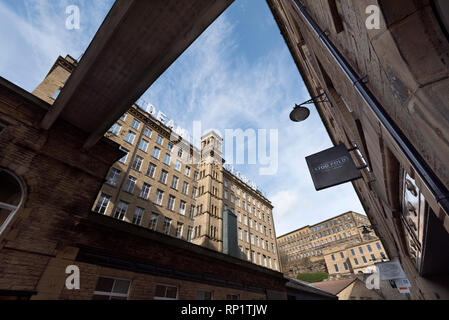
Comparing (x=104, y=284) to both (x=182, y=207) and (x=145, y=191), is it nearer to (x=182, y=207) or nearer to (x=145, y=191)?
(x=145, y=191)

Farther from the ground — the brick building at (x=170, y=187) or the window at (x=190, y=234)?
the brick building at (x=170, y=187)

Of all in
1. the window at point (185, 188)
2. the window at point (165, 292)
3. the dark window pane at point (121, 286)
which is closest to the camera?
the dark window pane at point (121, 286)

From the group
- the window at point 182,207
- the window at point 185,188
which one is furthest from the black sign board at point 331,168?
the window at point 185,188

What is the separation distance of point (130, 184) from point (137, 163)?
10.8ft

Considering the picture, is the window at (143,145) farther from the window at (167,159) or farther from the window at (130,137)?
the window at (167,159)

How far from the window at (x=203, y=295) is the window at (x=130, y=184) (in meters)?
16.1

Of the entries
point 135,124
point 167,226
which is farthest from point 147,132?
point 167,226

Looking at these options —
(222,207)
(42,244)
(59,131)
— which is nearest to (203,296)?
(42,244)

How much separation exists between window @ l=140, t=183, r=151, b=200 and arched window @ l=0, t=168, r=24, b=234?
17.8m

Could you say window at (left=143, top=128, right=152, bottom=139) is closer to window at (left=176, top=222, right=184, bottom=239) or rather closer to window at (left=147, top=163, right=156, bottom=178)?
window at (left=147, top=163, right=156, bottom=178)

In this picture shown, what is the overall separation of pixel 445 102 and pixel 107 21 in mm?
6030

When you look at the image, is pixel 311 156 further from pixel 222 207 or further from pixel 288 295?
pixel 222 207

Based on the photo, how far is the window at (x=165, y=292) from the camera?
824 centimetres

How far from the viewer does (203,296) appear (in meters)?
9.85
